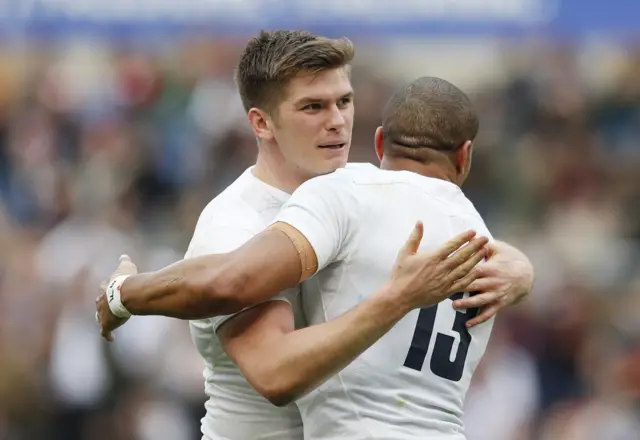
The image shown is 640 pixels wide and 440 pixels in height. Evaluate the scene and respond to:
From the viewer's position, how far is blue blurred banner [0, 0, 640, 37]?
9.46 meters

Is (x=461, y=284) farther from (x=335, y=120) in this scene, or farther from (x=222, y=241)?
(x=335, y=120)

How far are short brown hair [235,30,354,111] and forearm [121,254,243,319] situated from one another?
3.12ft

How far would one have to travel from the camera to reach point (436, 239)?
4059 mm

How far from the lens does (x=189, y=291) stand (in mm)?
3883

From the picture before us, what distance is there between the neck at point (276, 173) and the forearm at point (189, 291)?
71 cm

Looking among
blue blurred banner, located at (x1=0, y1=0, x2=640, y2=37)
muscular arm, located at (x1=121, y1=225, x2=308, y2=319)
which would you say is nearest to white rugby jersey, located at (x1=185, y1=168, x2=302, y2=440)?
muscular arm, located at (x1=121, y1=225, x2=308, y2=319)

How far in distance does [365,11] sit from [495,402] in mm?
3116

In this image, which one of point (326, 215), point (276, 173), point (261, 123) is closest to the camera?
point (326, 215)

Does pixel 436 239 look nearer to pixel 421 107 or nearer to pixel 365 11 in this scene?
pixel 421 107

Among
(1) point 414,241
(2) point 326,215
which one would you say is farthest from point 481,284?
(2) point 326,215

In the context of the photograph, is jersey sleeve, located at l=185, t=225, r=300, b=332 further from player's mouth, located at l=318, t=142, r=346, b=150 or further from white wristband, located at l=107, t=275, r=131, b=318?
player's mouth, located at l=318, t=142, r=346, b=150

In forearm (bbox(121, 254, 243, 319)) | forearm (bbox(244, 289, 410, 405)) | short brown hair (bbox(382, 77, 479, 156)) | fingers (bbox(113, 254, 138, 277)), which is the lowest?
forearm (bbox(244, 289, 410, 405))

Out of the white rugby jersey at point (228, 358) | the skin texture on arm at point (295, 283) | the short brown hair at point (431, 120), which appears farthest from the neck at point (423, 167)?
the skin texture on arm at point (295, 283)

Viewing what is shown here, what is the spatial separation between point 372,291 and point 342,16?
5911 millimetres
